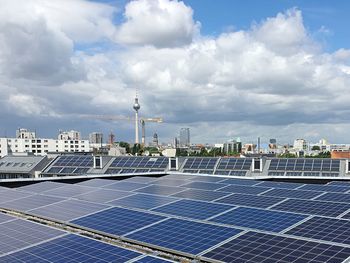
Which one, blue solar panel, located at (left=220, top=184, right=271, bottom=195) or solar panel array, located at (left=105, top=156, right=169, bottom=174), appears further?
solar panel array, located at (left=105, top=156, right=169, bottom=174)

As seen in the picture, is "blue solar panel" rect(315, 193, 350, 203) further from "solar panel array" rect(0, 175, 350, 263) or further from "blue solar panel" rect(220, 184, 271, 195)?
"blue solar panel" rect(220, 184, 271, 195)

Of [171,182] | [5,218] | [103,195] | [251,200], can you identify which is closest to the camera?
[5,218]

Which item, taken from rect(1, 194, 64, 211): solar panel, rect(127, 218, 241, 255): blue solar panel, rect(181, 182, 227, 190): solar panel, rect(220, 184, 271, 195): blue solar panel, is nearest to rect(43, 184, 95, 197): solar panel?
rect(1, 194, 64, 211): solar panel

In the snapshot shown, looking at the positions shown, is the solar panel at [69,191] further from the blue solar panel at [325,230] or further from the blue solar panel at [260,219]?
the blue solar panel at [325,230]

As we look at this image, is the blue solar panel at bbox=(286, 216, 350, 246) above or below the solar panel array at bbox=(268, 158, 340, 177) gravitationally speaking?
above

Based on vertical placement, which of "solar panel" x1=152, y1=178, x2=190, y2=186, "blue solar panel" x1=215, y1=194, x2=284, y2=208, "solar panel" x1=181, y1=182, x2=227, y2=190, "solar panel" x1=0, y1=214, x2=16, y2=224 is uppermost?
"solar panel" x1=152, y1=178, x2=190, y2=186

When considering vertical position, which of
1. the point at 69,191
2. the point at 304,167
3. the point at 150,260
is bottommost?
the point at 304,167

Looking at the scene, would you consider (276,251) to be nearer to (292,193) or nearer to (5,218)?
(292,193)

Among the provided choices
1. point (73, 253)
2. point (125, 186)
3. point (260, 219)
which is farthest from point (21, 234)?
point (125, 186)
